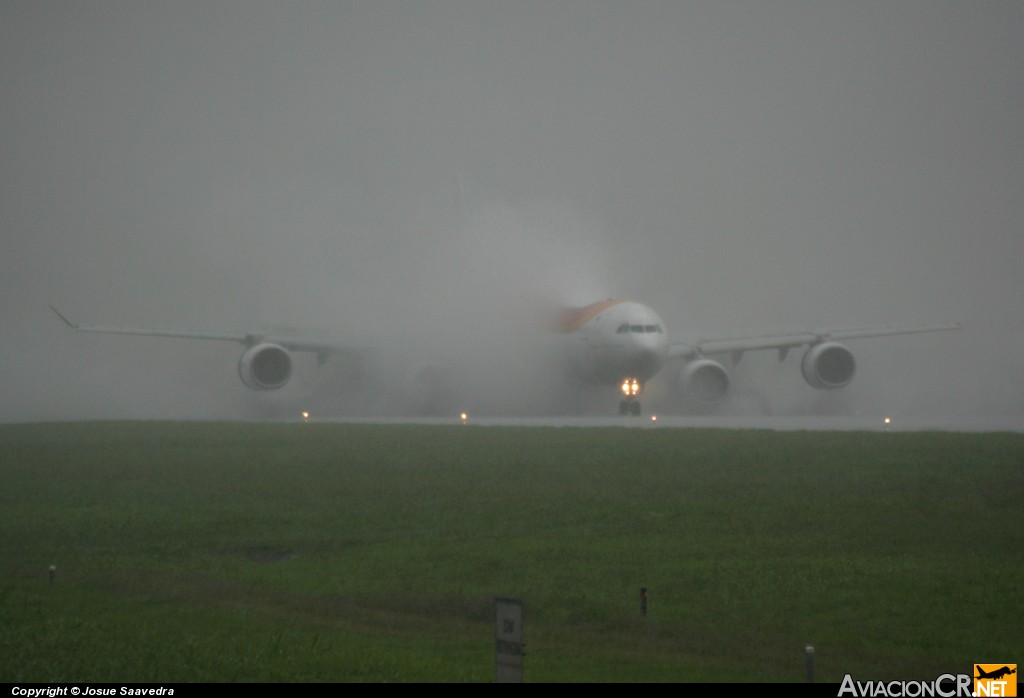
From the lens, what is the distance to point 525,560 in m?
17.5

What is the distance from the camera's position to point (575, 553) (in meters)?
18.0

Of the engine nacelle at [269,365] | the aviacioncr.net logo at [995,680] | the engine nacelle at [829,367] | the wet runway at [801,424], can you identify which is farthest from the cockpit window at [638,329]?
the aviacioncr.net logo at [995,680]

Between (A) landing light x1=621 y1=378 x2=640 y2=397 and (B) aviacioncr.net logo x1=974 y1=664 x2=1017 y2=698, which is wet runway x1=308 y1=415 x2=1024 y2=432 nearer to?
(A) landing light x1=621 y1=378 x2=640 y2=397

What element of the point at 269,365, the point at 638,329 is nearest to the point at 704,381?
the point at 638,329

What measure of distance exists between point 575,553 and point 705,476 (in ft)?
22.1

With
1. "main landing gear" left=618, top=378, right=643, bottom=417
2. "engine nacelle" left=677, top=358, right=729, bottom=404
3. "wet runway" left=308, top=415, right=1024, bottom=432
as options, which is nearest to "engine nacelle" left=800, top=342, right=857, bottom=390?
"engine nacelle" left=677, top=358, right=729, bottom=404

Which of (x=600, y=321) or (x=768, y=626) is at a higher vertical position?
(x=600, y=321)

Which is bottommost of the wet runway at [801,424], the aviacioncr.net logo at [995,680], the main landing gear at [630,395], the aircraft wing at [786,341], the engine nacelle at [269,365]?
the aviacioncr.net logo at [995,680]

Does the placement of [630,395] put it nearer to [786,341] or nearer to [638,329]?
[638,329]

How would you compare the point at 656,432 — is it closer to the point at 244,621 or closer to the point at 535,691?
the point at 244,621

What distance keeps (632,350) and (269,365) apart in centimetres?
1501

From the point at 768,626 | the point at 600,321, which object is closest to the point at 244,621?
the point at 768,626

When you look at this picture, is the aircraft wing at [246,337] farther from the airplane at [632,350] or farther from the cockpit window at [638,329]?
the cockpit window at [638,329]

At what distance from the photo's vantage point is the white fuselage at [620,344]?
149 feet
